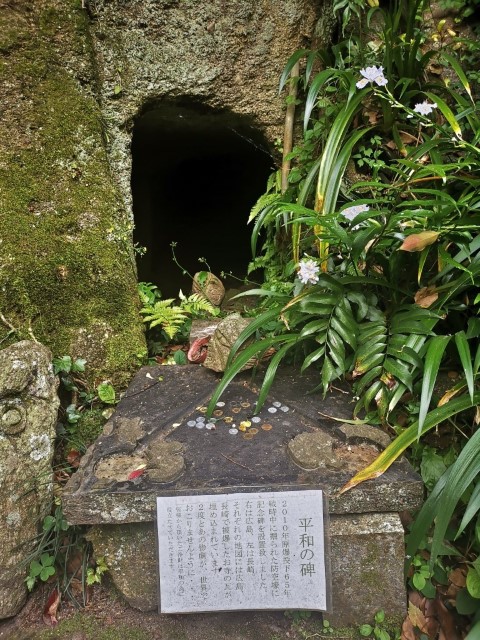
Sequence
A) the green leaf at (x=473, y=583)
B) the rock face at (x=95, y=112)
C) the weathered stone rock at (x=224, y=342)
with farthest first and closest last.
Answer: the rock face at (x=95, y=112) → the weathered stone rock at (x=224, y=342) → the green leaf at (x=473, y=583)

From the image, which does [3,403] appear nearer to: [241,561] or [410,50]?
[241,561]

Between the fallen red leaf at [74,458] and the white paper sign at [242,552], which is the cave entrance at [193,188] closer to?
the fallen red leaf at [74,458]

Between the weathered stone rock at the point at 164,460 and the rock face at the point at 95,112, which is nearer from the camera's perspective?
the weathered stone rock at the point at 164,460

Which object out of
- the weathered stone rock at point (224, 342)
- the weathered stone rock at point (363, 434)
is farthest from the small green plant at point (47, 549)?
the weathered stone rock at point (363, 434)

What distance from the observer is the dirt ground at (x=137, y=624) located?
4.92ft

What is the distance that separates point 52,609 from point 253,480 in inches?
39.3

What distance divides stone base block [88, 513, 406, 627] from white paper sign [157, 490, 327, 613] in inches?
4.2

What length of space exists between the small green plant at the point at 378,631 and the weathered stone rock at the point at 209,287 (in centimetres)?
197

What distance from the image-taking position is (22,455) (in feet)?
5.74

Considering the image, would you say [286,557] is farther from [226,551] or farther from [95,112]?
[95,112]

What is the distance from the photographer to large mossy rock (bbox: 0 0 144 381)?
213 centimetres

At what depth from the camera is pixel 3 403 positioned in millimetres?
1745

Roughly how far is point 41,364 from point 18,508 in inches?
23.2

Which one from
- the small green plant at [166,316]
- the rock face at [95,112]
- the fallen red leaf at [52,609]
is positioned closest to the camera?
the fallen red leaf at [52,609]
